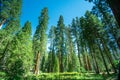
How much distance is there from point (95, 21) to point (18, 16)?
17090mm

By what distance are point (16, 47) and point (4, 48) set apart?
9.61 feet

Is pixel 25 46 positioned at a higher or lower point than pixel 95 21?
lower

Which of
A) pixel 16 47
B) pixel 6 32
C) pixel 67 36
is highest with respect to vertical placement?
pixel 67 36

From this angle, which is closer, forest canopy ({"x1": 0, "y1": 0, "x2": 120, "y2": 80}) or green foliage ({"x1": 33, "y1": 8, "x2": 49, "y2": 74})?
forest canopy ({"x1": 0, "y1": 0, "x2": 120, "y2": 80})

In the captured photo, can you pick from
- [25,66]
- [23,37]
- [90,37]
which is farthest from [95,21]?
[25,66]

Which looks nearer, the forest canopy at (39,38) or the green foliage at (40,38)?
the forest canopy at (39,38)

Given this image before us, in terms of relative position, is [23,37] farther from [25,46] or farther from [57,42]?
[57,42]

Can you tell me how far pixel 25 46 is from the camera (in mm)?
26797

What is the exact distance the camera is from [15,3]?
75.3 ft

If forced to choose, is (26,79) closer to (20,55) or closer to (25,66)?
(25,66)

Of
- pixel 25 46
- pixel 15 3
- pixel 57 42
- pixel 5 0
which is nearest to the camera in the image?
pixel 5 0

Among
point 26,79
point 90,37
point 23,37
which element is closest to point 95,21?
point 90,37

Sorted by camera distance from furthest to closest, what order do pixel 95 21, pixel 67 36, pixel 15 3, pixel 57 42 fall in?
1. pixel 67 36
2. pixel 57 42
3. pixel 95 21
4. pixel 15 3

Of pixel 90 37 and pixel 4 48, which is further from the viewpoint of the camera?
pixel 90 37
